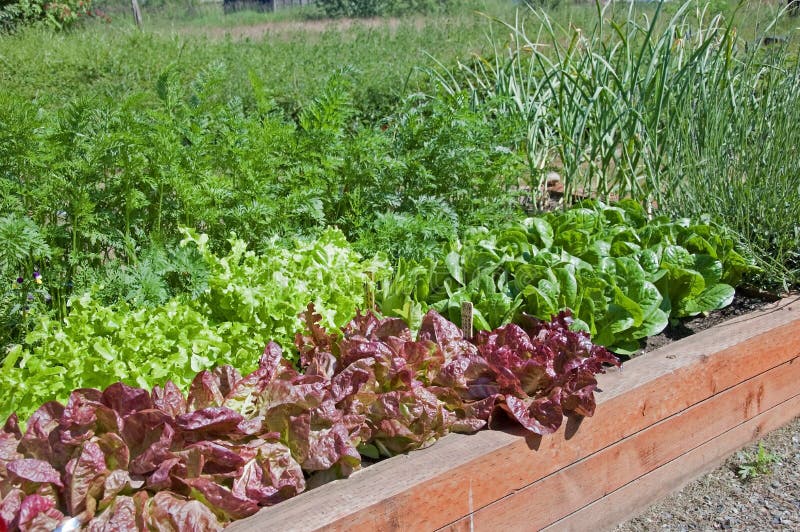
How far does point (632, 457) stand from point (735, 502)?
522 millimetres

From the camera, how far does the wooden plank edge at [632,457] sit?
2.27 metres

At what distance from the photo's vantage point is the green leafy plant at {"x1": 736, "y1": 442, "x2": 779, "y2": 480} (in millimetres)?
2955

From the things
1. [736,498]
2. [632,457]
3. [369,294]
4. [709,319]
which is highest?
[369,294]

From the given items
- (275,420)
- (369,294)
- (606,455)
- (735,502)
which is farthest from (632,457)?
(275,420)

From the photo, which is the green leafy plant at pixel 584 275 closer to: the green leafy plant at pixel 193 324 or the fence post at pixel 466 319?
the fence post at pixel 466 319

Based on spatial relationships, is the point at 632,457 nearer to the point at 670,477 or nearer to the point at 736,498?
the point at 670,477

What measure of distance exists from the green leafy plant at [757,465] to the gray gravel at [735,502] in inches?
0.4

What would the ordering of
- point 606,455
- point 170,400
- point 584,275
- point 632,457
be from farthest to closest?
point 584,275 → point 632,457 → point 606,455 → point 170,400

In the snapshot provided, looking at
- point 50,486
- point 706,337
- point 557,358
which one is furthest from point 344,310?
point 706,337

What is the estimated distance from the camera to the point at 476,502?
214cm

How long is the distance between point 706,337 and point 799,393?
2.30ft

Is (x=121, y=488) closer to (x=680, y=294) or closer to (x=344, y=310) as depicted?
(x=344, y=310)

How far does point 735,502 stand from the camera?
2.82 m

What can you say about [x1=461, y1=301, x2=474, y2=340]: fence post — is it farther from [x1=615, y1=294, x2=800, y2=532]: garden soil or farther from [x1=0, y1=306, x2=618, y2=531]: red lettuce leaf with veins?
[x1=615, y1=294, x2=800, y2=532]: garden soil
